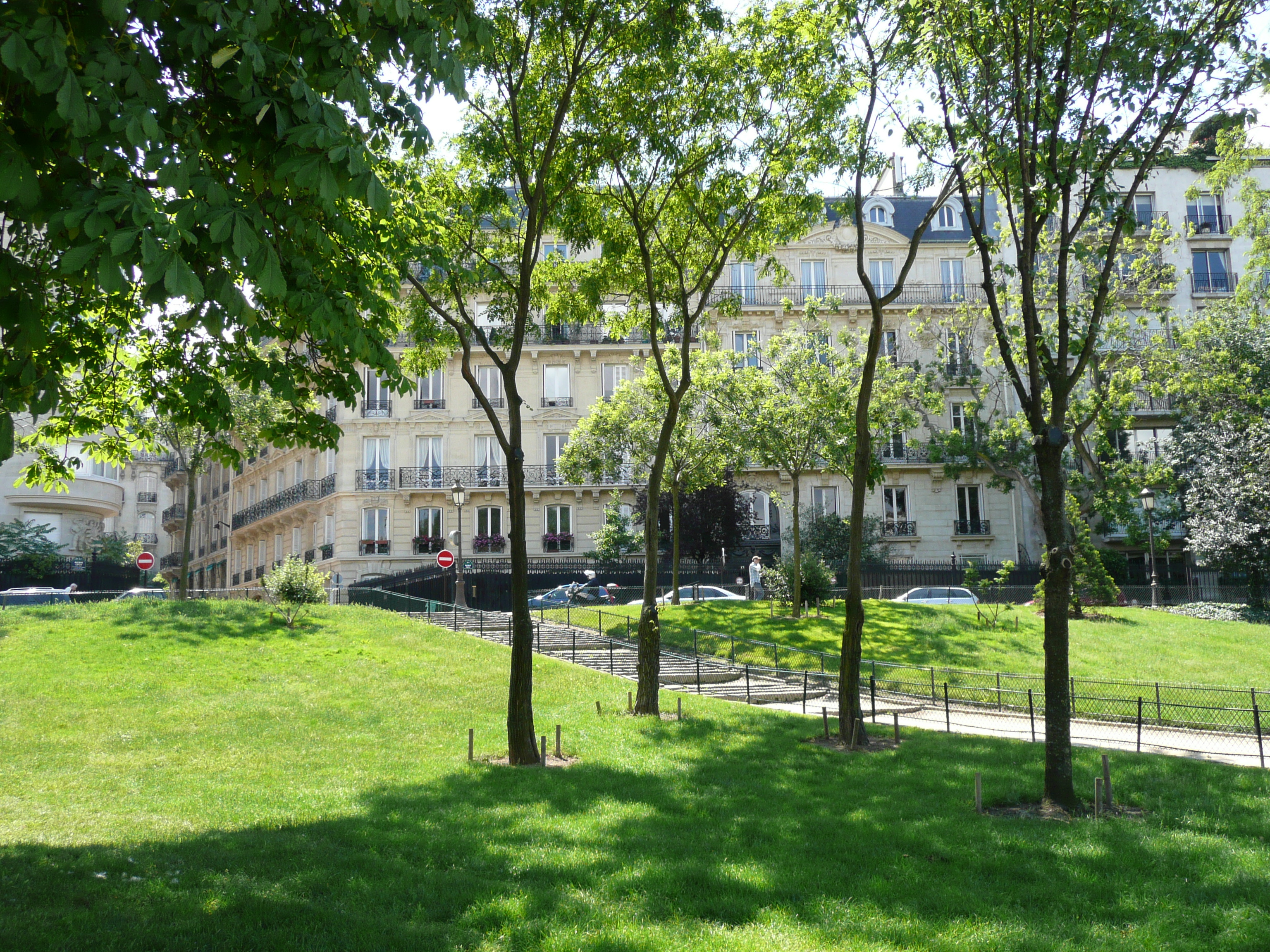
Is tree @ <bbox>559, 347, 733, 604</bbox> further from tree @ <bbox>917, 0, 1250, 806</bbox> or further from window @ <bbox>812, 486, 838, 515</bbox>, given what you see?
tree @ <bbox>917, 0, 1250, 806</bbox>

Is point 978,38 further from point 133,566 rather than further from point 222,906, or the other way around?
point 133,566

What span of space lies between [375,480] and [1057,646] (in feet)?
123

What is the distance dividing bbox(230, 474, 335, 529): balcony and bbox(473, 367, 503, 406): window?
25.9 ft

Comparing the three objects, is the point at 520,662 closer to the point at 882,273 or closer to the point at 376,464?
the point at 376,464

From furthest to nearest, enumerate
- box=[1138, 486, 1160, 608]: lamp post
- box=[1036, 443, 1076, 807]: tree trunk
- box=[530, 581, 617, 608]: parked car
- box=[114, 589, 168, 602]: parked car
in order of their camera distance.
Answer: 1. box=[530, 581, 617, 608]: parked car
2. box=[114, 589, 168, 602]: parked car
3. box=[1138, 486, 1160, 608]: lamp post
4. box=[1036, 443, 1076, 807]: tree trunk

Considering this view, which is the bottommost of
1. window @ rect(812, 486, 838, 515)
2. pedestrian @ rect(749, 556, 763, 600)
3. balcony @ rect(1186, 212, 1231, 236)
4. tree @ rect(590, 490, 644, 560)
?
pedestrian @ rect(749, 556, 763, 600)

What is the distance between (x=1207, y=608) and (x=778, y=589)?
14.6m

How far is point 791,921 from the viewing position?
6473 millimetres

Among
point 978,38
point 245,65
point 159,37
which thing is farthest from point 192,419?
point 978,38

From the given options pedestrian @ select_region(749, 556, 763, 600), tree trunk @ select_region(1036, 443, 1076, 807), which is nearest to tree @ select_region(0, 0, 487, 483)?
tree trunk @ select_region(1036, 443, 1076, 807)

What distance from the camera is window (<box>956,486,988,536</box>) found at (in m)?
44.9

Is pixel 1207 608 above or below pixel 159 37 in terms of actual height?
below

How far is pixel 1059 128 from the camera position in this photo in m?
10.4

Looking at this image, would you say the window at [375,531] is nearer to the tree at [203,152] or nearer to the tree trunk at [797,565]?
the tree trunk at [797,565]
